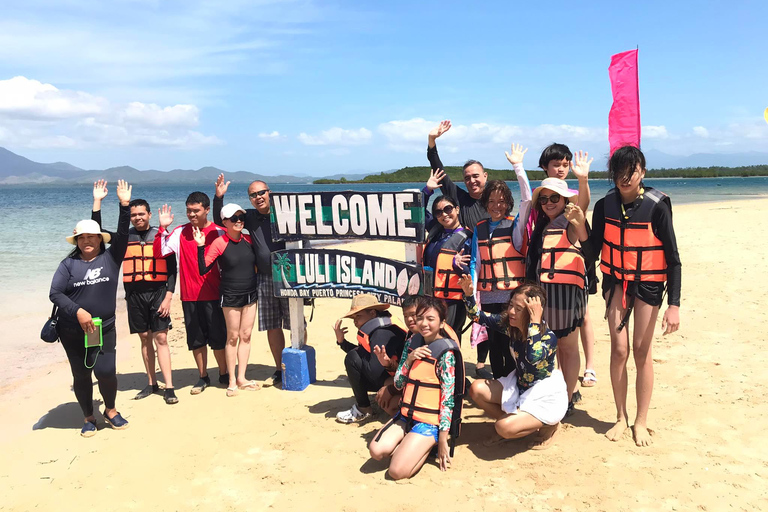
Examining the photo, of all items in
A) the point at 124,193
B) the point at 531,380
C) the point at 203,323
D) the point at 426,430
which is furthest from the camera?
the point at 203,323

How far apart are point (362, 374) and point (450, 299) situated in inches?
42.9

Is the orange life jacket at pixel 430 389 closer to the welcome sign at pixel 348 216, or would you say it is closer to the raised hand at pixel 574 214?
the raised hand at pixel 574 214

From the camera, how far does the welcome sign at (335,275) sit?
5668 millimetres

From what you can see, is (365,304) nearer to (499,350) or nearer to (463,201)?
(499,350)

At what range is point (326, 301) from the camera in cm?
1080

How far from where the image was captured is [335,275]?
19.6ft

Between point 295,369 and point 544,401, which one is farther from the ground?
point 544,401

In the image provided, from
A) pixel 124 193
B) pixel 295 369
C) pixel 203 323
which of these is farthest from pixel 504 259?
pixel 124 193

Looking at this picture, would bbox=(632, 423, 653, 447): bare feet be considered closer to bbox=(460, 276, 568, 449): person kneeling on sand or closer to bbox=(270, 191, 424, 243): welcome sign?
bbox=(460, 276, 568, 449): person kneeling on sand

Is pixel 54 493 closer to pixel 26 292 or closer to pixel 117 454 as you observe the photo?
pixel 117 454

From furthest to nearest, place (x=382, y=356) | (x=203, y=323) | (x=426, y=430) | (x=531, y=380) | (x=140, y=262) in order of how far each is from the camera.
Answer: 1. (x=203, y=323)
2. (x=140, y=262)
3. (x=382, y=356)
4. (x=531, y=380)
5. (x=426, y=430)

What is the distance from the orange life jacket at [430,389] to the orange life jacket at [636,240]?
1.50 meters

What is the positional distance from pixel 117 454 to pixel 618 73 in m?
5.48

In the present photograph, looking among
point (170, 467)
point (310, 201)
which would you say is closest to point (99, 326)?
point (170, 467)
